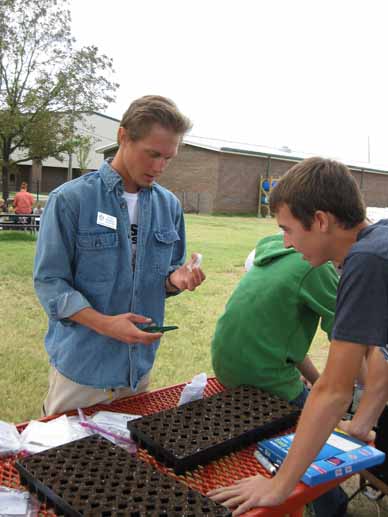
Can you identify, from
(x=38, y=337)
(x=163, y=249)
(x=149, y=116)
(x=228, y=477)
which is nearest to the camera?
(x=228, y=477)

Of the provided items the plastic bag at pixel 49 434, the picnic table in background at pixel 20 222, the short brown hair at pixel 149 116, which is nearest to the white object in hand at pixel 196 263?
the short brown hair at pixel 149 116

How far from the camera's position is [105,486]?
131 centimetres

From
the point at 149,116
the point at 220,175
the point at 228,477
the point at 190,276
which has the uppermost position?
the point at 220,175

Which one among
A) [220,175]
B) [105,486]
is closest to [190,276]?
[105,486]

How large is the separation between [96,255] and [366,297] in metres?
1.11

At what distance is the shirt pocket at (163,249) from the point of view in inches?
87.7

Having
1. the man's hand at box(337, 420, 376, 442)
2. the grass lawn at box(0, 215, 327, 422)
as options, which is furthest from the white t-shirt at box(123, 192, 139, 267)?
the grass lawn at box(0, 215, 327, 422)

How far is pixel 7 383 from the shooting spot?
13.7 feet

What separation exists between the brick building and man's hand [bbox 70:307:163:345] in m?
29.6

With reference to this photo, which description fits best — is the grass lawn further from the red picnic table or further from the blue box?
the blue box

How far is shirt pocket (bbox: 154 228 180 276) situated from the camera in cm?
223

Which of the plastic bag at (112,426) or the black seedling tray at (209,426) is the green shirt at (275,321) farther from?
the plastic bag at (112,426)

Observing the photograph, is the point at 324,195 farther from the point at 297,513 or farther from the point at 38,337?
the point at 38,337

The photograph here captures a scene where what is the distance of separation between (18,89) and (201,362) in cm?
1870
